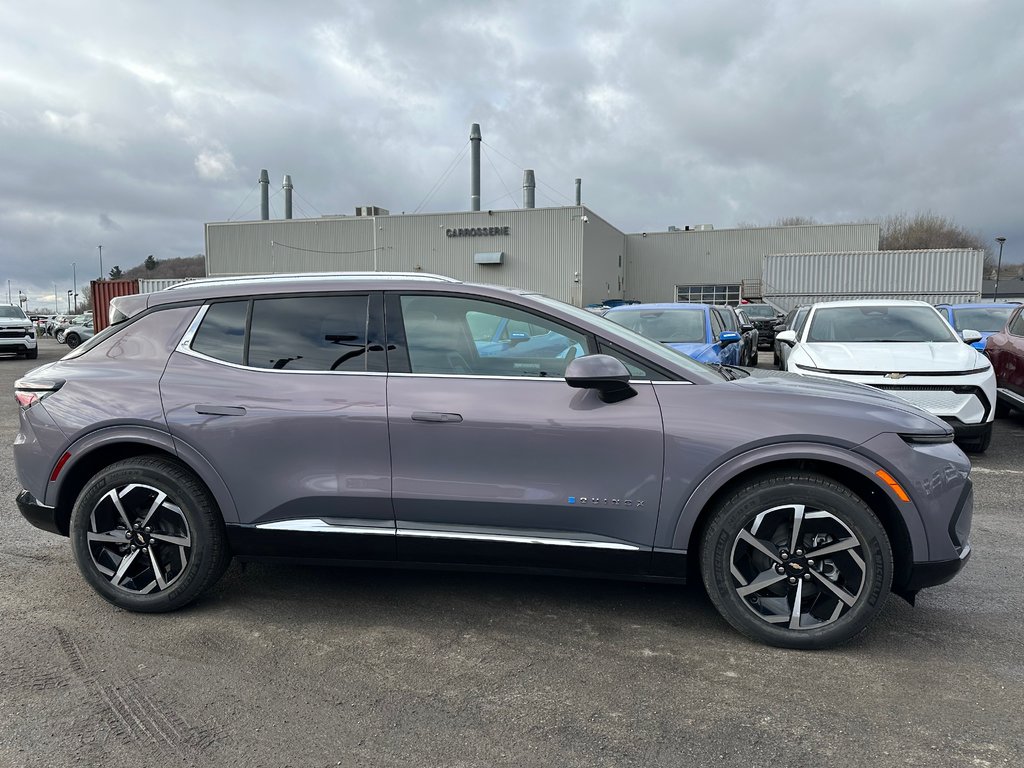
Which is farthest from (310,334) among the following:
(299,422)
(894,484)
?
(894,484)

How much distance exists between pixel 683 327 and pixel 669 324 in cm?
20

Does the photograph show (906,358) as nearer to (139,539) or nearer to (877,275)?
(139,539)

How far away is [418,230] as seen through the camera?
3812cm

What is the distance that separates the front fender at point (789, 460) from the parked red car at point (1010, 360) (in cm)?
624

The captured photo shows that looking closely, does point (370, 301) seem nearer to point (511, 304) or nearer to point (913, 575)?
point (511, 304)

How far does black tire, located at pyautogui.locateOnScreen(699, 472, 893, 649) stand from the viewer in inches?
118

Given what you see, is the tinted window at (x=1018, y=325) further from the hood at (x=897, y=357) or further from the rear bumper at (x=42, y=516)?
the rear bumper at (x=42, y=516)

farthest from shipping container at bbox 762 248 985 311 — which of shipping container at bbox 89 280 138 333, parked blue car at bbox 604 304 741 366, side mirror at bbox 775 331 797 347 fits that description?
shipping container at bbox 89 280 138 333

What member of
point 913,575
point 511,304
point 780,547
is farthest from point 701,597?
point 511,304

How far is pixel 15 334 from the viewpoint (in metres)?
22.7

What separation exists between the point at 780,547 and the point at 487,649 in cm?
137

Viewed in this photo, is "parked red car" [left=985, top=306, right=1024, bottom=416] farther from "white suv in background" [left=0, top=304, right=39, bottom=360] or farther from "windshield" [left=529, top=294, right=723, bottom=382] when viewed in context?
"white suv in background" [left=0, top=304, right=39, bottom=360]

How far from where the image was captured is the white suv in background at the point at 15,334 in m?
22.5

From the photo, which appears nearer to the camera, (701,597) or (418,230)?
(701,597)
